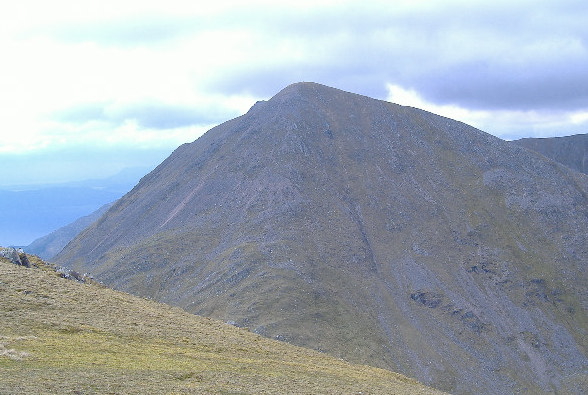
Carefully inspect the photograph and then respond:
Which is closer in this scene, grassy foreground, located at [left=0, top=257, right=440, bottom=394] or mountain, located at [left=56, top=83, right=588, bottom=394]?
grassy foreground, located at [left=0, top=257, right=440, bottom=394]

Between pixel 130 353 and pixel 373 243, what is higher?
pixel 373 243

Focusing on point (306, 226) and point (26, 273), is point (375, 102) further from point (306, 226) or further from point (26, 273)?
point (26, 273)

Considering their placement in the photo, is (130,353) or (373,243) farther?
(373,243)

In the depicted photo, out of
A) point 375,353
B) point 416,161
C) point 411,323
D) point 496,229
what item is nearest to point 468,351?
point 411,323
